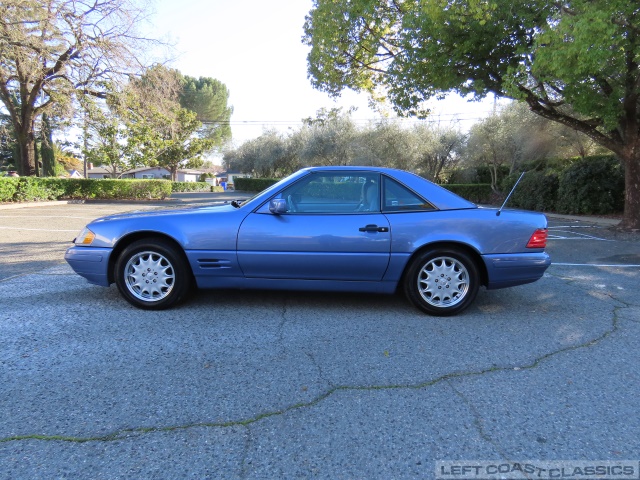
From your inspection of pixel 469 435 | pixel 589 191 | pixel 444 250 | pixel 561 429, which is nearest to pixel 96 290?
pixel 444 250

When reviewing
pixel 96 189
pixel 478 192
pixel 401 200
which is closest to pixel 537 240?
pixel 401 200

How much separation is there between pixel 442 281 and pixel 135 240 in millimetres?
3107

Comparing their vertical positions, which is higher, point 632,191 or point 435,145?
point 435,145

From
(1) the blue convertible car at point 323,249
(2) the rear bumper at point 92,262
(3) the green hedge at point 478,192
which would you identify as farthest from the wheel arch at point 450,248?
(3) the green hedge at point 478,192

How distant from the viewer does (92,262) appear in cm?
418

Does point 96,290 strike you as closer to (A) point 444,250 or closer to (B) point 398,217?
(B) point 398,217

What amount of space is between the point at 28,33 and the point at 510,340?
63.0ft

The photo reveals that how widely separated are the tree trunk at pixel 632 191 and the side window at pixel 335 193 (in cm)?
1063

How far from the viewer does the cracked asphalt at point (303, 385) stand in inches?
82.8

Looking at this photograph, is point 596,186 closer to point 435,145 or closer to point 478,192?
point 478,192

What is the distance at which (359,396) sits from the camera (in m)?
2.65

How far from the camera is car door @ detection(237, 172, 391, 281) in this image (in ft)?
13.2

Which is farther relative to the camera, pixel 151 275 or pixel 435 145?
pixel 435 145

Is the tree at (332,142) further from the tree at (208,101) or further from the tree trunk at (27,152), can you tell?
the tree at (208,101)
